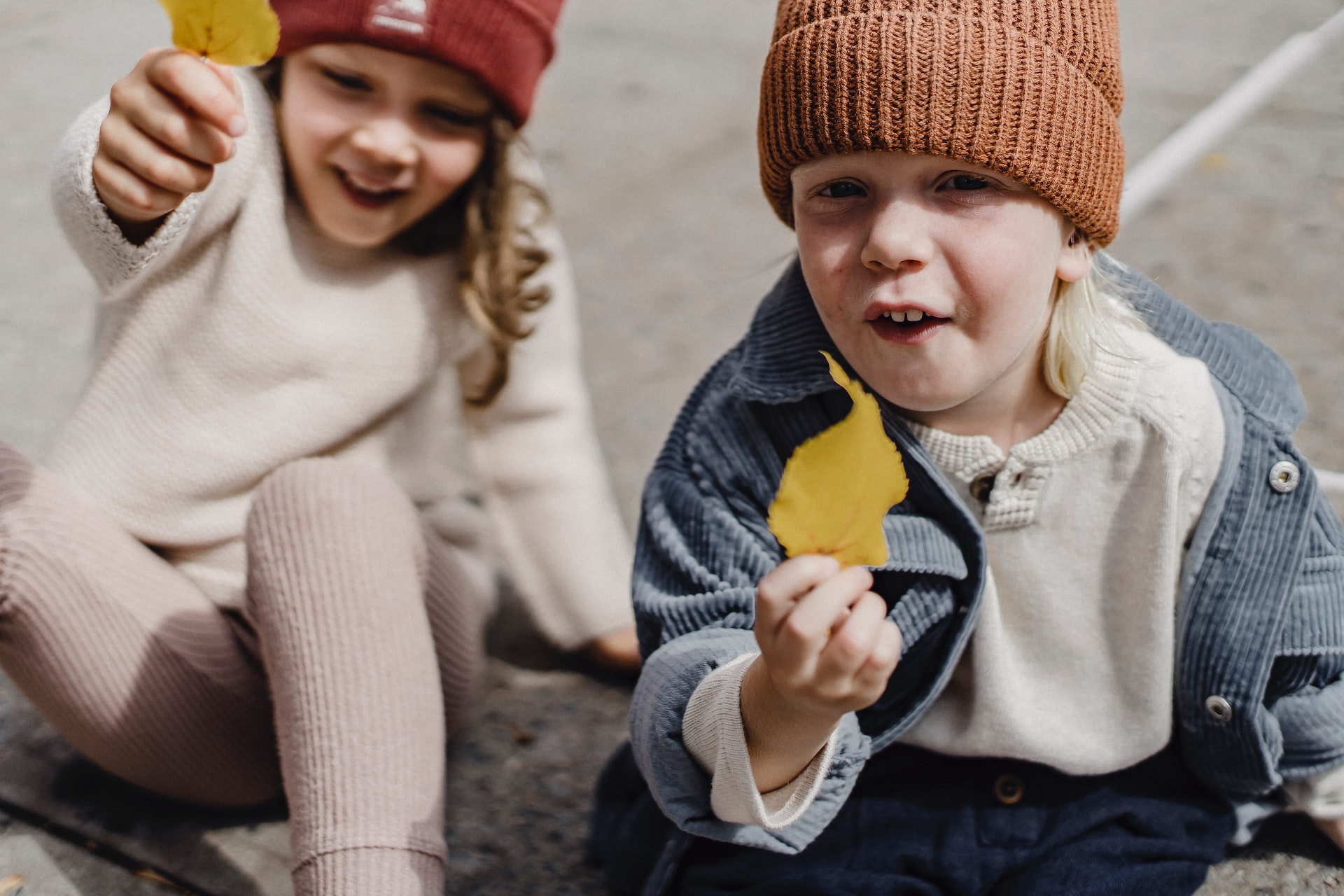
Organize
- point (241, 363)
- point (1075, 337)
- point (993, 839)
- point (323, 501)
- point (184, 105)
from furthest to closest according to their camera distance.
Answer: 1. point (241, 363)
2. point (323, 501)
3. point (993, 839)
4. point (1075, 337)
5. point (184, 105)

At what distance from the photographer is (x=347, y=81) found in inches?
75.9

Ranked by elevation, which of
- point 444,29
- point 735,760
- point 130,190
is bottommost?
point 735,760

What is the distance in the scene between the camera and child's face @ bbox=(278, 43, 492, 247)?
190 centimetres

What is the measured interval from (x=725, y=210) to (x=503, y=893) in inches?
94.2

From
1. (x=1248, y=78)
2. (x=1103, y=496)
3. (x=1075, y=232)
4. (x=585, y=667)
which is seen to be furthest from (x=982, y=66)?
(x=1248, y=78)

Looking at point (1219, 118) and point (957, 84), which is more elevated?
point (957, 84)

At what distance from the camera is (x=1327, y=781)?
168cm

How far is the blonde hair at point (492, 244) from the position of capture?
212cm

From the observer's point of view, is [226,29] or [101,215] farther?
[101,215]

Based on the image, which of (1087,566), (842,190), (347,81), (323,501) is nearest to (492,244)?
(347,81)


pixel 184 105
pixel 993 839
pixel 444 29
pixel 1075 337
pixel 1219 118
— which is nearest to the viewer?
pixel 184 105

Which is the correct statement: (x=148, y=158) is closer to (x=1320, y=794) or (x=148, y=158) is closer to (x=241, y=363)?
(x=241, y=363)

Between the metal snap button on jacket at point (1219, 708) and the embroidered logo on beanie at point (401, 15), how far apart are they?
1334 millimetres

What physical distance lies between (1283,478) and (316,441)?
4.36ft
